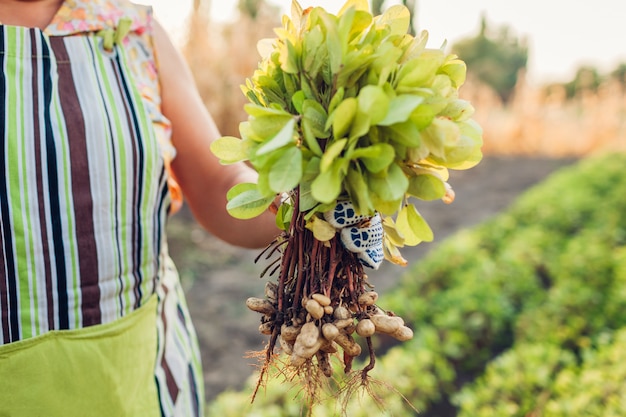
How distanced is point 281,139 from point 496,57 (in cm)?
2948

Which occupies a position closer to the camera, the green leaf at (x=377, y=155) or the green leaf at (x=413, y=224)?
the green leaf at (x=377, y=155)

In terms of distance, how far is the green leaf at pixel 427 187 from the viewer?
0.83m

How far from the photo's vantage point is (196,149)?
1.40 metres

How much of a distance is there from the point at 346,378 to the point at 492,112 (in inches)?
438

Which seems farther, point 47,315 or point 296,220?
point 47,315

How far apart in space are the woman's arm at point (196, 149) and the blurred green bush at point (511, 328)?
1.22 meters

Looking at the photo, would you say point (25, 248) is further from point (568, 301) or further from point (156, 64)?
point (568, 301)

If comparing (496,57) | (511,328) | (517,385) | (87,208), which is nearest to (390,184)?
(87,208)

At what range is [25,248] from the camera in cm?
107

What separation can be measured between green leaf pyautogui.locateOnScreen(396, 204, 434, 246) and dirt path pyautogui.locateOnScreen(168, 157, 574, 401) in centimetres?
98

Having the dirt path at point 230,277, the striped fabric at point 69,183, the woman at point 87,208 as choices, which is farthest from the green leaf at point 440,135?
the dirt path at point 230,277

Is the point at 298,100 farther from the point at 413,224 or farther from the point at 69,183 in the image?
the point at 69,183

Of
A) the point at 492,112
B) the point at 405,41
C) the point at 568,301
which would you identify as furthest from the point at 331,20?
the point at 492,112

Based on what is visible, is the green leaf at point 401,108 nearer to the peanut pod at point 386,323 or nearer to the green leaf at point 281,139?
the green leaf at point 281,139
